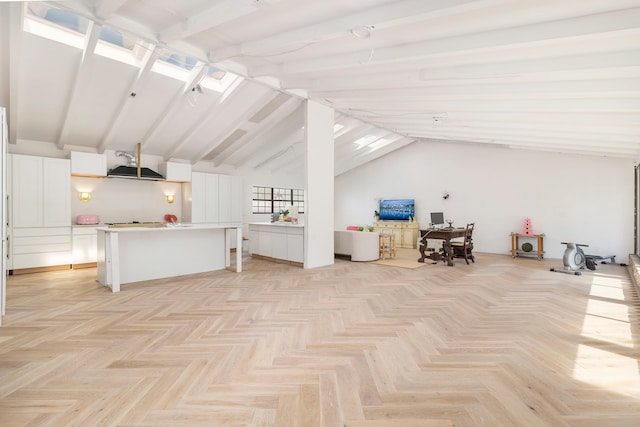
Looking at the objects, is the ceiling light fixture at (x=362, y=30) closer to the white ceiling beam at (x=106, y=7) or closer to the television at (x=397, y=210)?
the white ceiling beam at (x=106, y=7)

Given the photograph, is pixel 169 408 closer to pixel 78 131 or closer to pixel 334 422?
pixel 334 422

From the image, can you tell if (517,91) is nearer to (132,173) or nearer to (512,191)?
(512,191)

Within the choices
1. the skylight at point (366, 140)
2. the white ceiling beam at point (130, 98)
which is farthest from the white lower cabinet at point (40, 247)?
the skylight at point (366, 140)

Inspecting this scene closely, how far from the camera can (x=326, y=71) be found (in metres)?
5.04

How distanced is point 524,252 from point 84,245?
10233 mm

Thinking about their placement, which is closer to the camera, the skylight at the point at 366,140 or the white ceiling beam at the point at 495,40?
the white ceiling beam at the point at 495,40

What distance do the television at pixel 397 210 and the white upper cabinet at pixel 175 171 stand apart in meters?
6.23

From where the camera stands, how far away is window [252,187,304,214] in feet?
34.4

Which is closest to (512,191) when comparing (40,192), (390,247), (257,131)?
(390,247)

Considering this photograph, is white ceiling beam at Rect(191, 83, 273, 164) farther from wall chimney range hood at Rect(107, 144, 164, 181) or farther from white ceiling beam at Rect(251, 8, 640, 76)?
white ceiling beam at Rect(251, 8, 640, 76)

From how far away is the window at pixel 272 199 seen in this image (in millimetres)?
10500

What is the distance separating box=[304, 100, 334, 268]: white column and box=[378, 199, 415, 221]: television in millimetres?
4332

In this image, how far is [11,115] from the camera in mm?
→ 5617

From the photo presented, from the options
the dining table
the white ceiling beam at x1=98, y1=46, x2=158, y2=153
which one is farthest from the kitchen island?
the dining table
